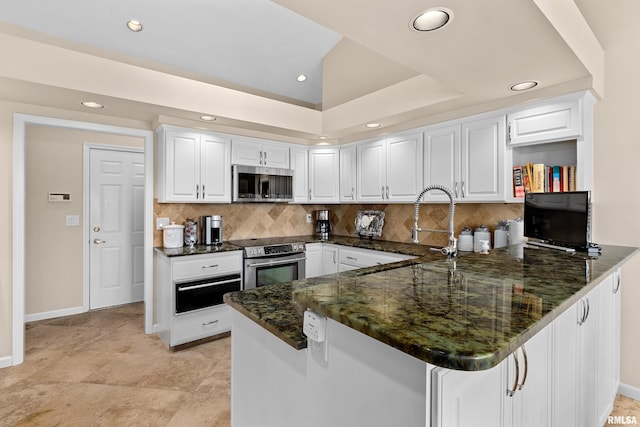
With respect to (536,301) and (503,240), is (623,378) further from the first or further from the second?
(536,301)

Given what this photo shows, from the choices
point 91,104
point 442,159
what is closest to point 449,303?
point 442,159

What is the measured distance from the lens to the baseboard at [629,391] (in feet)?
7.91

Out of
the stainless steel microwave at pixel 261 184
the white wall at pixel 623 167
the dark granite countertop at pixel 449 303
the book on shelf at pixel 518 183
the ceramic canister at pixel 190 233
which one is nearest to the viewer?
the dark granite countertop at pixel 449 303

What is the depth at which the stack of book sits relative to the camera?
256cm

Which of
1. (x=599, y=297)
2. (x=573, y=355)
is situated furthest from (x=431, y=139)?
(x=573, y=355)

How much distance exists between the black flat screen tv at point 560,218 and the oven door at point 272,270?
2.37 m

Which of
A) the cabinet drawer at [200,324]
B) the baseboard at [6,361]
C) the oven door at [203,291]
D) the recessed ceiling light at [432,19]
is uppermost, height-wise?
the recessed ceiling light at [432,19]

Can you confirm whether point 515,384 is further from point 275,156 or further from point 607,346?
point 275,156

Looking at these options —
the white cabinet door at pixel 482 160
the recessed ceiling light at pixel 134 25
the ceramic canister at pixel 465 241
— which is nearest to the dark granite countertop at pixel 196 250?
the recessed ceiling light at pixel 134 25

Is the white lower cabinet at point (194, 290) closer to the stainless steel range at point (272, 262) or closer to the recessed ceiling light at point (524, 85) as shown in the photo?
the stainless steel range at point (272, 262)

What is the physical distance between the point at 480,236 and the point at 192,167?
3005 mm

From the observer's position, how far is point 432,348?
26.6 inches

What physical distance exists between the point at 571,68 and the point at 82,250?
207 inches

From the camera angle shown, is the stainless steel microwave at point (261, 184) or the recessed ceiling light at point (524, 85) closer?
the recessed ceiling light at point (524, 85)
